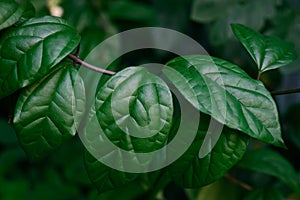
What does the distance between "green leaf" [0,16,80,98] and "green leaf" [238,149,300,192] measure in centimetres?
56

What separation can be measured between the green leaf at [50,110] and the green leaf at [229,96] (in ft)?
0.44

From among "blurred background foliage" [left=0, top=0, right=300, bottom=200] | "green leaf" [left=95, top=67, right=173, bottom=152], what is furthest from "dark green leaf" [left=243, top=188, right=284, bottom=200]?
"green leaf" [left=95, top=67, right=173, bottom=152]

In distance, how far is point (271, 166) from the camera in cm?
110

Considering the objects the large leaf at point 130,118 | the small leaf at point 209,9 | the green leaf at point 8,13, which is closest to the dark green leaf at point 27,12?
the green leaf at point 8,13

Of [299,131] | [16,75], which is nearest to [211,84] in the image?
[16,75]

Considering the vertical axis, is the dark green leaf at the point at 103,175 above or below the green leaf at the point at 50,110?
below

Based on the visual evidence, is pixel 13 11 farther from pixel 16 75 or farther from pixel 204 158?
pixel 204 158

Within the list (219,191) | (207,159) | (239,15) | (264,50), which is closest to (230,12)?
(239,15)

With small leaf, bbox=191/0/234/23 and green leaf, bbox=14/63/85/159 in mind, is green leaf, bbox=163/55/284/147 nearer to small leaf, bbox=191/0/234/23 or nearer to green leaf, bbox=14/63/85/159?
green leaf, bbox=14/63/85/159

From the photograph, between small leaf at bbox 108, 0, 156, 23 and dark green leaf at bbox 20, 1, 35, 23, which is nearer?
dark green leaf at bbox 20, 1, 35, 23

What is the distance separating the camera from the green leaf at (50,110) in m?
0.69

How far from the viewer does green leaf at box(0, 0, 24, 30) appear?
718 mm

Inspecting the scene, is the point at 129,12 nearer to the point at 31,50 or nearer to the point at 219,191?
the point at 219,191

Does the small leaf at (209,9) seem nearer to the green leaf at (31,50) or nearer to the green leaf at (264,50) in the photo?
the green leaf at (264,50)
